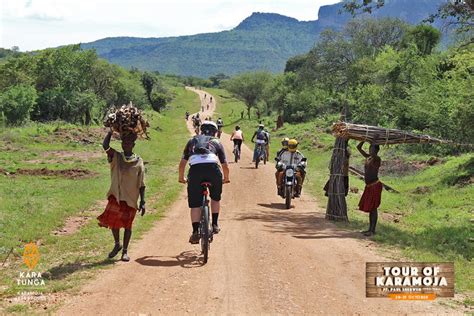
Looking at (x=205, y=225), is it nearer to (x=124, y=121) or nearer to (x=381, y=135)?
(x=124, y=121)

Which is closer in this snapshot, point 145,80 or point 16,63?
point 16,63

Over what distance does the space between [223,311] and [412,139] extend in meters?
7.89

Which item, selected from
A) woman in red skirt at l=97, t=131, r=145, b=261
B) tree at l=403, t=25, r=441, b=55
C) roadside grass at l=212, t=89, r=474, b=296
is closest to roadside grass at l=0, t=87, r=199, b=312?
woman in red skirt at l=97, t=131, r=145, b=261

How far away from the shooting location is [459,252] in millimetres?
11008

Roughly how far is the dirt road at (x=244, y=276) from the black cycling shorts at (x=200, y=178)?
1.10 meters

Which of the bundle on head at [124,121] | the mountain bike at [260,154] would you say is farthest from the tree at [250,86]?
the bundle on head at [124,121]

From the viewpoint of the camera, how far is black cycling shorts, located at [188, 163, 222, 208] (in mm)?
8578

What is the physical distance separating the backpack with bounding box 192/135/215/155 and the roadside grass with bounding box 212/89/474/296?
15.0 ft

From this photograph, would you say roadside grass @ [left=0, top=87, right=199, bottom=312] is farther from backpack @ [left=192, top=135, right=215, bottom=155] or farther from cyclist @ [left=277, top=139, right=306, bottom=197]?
cyclist @ [left=277, top=139, right=306, bottom=197]

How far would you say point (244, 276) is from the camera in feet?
25.9

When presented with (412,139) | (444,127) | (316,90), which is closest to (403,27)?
(316,90)

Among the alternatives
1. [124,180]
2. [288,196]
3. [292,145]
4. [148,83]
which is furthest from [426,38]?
[148,83]

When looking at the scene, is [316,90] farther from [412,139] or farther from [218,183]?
[218,183]

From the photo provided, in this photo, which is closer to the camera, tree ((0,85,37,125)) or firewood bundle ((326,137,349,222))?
firewood bundle ((326,137,349,222))
